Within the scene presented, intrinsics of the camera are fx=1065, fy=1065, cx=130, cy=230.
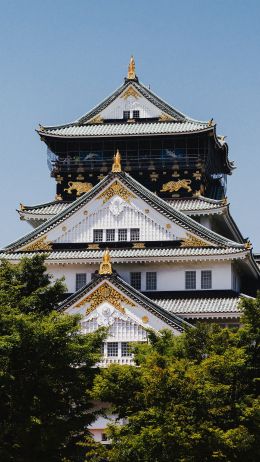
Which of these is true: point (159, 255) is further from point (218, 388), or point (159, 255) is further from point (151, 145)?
point (218, 388)

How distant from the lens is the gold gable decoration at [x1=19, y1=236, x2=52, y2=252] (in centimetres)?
6078

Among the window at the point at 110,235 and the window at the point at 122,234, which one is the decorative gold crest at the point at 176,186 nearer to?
the window at the point at 122,234

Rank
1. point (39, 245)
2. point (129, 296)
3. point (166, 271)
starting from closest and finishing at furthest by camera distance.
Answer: point (129, 296)
point (166, 271)
point (39, 245)

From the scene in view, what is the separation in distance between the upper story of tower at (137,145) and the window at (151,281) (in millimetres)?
8004

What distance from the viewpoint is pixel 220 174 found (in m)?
74.0

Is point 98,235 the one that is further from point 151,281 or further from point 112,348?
point 112,348

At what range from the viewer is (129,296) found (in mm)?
54531

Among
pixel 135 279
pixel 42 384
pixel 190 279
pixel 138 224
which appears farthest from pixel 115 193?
pixel 42 384

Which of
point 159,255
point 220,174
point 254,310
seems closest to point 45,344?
point 254,310

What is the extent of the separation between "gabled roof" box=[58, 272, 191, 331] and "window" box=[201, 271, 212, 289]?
525 cm

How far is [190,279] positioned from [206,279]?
898 mm

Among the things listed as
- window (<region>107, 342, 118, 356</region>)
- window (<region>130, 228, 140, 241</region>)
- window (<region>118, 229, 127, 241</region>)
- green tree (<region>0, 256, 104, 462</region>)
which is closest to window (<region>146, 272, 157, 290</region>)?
window (<region>130, 228, 140, 241</region>)

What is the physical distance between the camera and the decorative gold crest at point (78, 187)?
67625 millimetres

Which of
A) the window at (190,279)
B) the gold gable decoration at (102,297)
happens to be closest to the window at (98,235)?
the window at (190,279)
